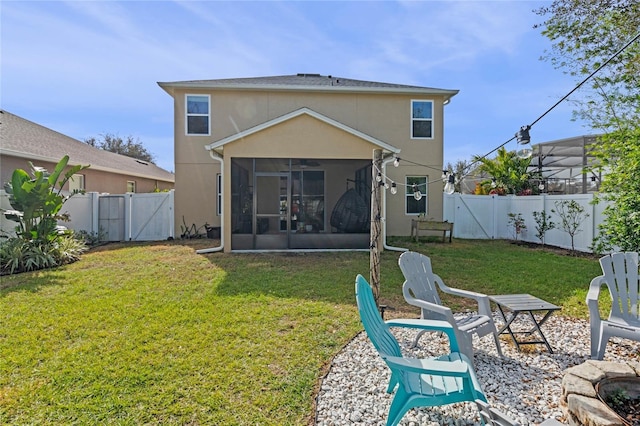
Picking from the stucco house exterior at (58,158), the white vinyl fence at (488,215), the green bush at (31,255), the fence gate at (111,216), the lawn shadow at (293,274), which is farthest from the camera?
the white vinyl fence at (488,215)

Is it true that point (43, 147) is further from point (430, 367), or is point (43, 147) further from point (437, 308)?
point (430, 367)

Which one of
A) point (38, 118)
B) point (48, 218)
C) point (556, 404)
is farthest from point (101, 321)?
point (38, 118)

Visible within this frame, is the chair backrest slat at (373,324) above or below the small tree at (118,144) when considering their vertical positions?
below

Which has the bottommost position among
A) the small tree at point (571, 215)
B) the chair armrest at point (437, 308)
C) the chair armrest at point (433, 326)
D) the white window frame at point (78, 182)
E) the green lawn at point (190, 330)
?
the green lawn at point (190, 330)

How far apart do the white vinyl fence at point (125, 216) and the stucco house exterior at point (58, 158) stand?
2453mm

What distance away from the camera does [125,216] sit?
1341cm

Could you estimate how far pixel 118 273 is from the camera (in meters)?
7.74

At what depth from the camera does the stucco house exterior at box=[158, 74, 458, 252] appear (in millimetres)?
10406

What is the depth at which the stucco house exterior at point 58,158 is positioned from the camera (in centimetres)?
1232

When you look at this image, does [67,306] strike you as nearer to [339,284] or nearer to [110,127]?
[339,284]

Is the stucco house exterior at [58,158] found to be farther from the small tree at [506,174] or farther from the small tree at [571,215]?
the small tree at [571,215]

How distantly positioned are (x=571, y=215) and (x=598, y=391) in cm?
1059

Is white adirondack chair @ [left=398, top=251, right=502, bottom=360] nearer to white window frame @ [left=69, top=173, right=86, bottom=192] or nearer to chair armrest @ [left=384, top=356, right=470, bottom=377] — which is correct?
chair armrest @ [left=384, top=356, right=470, bottom=377]

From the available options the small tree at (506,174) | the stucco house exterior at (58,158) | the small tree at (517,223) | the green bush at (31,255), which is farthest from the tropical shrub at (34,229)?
the small tree at (506,174)
